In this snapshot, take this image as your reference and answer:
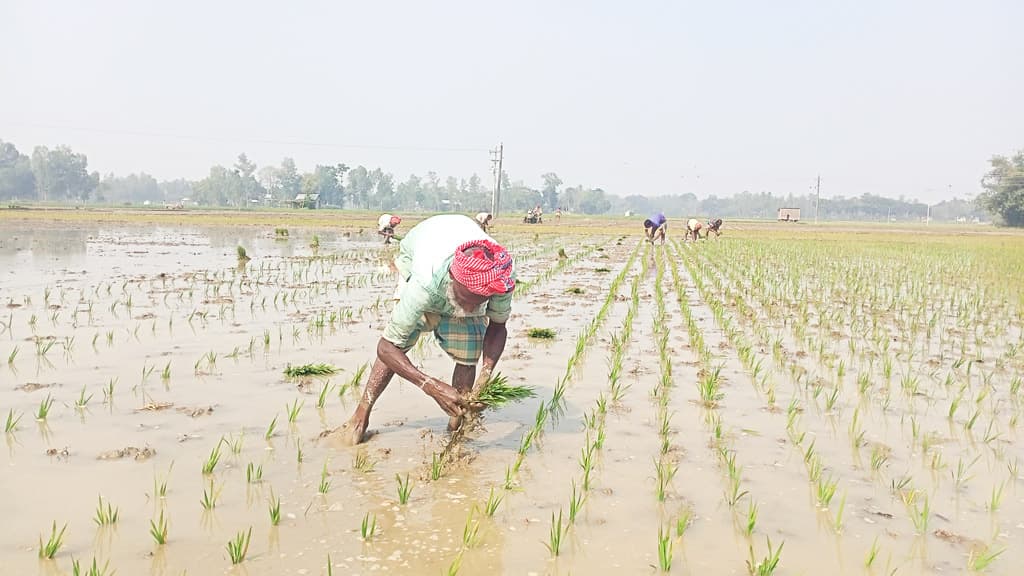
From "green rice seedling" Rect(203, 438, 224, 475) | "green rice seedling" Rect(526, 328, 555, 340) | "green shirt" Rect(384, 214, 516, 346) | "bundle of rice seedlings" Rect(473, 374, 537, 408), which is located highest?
"green shirt" Rect(384, 214, 516, 346)

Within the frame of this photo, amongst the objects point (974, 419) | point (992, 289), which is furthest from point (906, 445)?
point (992, 289)

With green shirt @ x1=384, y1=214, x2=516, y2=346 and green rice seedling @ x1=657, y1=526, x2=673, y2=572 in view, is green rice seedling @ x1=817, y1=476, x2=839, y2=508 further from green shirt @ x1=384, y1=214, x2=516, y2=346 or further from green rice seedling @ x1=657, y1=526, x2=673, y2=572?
green shirt @ x1=384, y1=214, x2=516, y2=346

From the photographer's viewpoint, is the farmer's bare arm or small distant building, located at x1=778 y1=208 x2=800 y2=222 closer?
the farmer's bare arm

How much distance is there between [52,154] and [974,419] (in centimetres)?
10338

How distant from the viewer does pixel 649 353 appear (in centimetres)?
584

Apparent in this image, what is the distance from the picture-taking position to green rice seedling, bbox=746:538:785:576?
2273 millimetres

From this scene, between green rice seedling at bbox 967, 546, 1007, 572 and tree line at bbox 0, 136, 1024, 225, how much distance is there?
6100cm

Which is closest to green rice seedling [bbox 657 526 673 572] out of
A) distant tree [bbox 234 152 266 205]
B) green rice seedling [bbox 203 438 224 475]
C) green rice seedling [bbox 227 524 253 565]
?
green rice seedling [bbox 227 524 253 565]

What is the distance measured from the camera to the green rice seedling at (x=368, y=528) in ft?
8.05

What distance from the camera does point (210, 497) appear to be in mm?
2785

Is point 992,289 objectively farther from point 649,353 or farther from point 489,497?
point 489,497

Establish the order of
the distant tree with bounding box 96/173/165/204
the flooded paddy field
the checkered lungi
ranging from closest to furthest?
the flooded paddy field, the checkered lungi, the distant tree with bounding box 96/173/165/204

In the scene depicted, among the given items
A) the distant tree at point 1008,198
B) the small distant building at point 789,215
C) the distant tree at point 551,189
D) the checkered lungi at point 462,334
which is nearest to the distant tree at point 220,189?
the distant tree at point 551,189

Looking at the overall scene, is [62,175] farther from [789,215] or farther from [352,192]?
[789,215]
